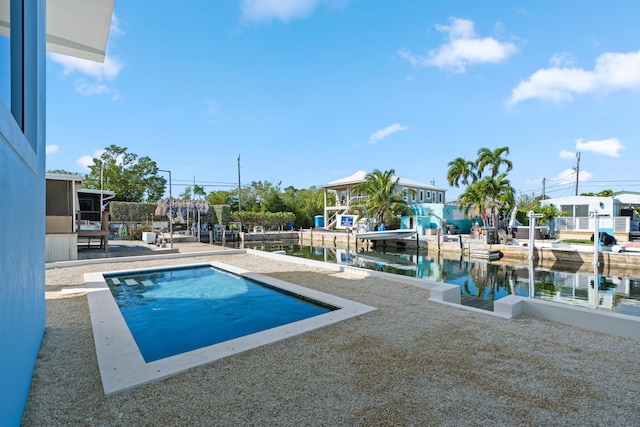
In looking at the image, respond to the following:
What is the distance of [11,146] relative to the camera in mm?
1915

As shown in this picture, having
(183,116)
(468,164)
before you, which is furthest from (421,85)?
(183,116)

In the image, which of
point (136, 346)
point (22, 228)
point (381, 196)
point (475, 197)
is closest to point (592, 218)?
point (475, 197)

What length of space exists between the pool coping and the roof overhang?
4.46 metres

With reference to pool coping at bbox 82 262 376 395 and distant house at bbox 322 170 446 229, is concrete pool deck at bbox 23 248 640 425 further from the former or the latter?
distant house at bbox 322 170 446 229

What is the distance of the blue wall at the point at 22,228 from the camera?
175cm

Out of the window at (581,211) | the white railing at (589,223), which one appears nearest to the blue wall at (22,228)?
the white railing at (589,223)

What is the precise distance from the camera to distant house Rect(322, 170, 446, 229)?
29.6 metres

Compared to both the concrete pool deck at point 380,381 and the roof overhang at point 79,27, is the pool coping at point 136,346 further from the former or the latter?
the roof overhang at point 79,27

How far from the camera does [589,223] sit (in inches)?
854

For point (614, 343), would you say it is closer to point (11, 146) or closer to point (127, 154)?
point (11, 146)

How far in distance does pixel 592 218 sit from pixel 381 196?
46.9 ft

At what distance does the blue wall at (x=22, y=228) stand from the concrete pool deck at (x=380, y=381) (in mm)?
423

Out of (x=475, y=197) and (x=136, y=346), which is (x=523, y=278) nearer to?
(x=475, y=197)

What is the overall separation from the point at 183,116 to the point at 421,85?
20131 millimetres
